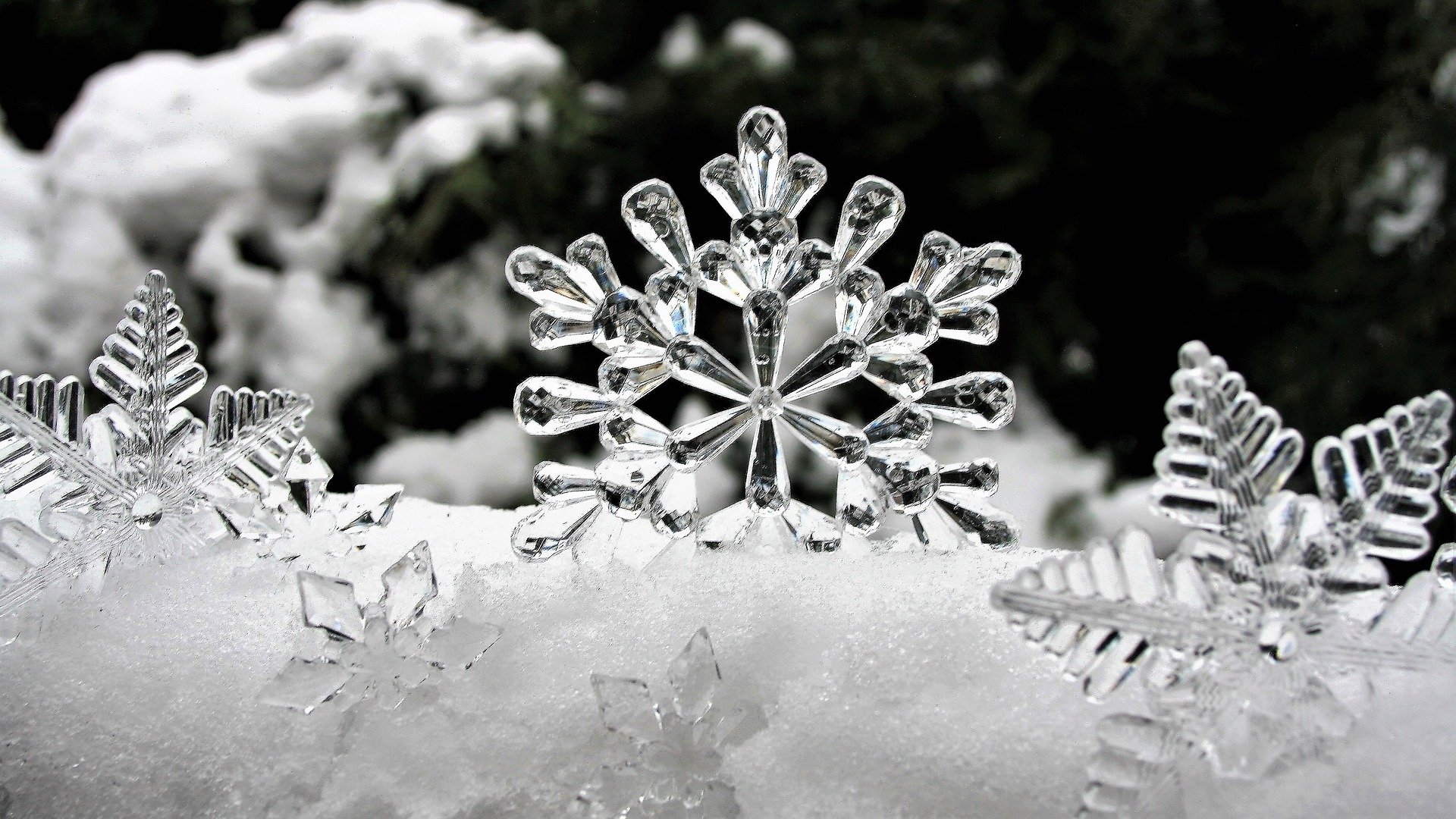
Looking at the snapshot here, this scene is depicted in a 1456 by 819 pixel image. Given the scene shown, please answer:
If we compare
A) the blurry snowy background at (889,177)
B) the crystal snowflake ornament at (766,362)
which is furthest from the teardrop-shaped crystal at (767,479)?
the blurry snowy background at (889,177)

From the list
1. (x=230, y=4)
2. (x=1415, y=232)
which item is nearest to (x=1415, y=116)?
(x=1415, y=232)

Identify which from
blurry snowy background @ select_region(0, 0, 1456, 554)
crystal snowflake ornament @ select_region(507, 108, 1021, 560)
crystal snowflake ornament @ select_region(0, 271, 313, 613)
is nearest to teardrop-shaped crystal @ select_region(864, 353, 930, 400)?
Answer: crystal snowflake ornament @ select_region(507, 108, 1021, 560)

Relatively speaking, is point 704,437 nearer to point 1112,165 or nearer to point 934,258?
point 934,258

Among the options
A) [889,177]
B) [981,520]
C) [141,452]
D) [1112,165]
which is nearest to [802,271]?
[981,520]

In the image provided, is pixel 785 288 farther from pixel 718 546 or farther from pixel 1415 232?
pixel 1415 232

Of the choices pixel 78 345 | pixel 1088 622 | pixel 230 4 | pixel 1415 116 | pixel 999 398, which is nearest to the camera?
pixel 1088 622

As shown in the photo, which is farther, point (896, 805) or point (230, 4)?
point (230, 4)

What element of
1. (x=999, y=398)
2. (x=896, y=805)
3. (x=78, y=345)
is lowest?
(x=896, y=805)
